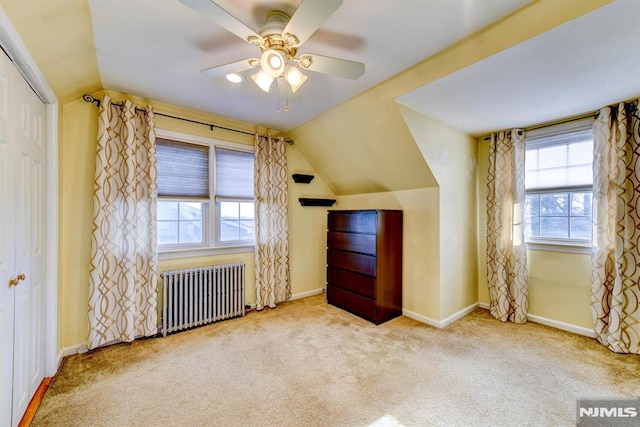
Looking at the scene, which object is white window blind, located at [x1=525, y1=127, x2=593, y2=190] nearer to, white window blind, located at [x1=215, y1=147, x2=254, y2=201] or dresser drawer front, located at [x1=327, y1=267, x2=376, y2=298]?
dresser drawer front, located at [x1=327, y1=267, x2=376, y2=298]

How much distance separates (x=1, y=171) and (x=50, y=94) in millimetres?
952

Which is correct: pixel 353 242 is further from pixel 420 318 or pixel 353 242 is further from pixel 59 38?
pixel 59 38

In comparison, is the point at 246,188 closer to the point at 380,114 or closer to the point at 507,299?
the point at 380,114

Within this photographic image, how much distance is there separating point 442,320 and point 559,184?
1.99m

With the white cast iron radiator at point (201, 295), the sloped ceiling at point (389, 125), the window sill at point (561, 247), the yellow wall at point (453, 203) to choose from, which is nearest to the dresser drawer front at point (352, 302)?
the yellow wall at point (453, 203)

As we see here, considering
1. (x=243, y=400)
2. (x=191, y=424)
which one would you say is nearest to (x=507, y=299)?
(x=243, y=400)

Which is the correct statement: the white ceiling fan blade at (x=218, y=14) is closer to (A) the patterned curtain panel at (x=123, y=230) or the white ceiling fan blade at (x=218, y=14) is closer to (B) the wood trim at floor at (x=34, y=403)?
(A) the patterned curtain panel at (x=123, y=230)

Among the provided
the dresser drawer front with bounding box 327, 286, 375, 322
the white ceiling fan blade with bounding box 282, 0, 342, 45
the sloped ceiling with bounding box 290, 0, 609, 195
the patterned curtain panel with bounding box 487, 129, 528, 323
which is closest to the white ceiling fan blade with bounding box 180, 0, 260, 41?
the white ceiling fan blade with bounding box 282, 0, 342, 45

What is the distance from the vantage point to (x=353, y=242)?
3217 millimetres

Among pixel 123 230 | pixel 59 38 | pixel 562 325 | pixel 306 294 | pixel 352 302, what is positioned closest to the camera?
pixel 59 38

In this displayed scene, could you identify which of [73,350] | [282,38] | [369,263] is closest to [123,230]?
[73,350]

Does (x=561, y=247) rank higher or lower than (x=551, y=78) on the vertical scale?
lower

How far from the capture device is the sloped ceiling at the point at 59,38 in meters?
1.29

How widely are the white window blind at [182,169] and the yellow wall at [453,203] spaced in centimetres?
236
